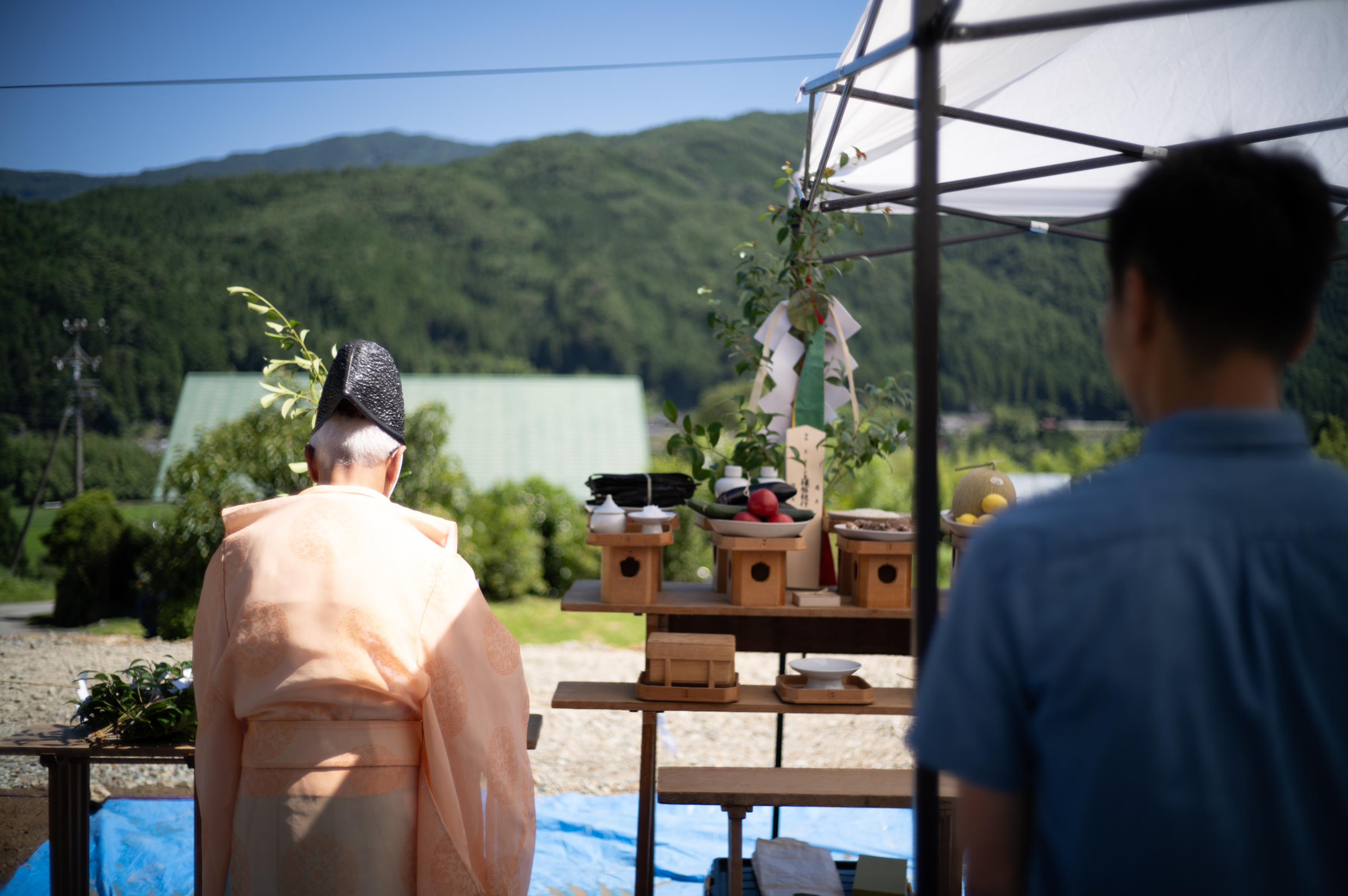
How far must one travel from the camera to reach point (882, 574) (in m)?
2.67

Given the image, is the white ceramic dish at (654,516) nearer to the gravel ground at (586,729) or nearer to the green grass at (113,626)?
the gravel ground at (586,729)

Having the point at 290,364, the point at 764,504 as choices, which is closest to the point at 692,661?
the point at 764,504

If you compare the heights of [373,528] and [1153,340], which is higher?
[1153,340]

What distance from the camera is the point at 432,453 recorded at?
10.5m

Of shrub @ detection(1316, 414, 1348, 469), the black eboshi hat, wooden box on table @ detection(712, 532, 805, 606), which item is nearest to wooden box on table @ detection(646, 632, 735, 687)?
wooden box on table @ detection(712, 532, 805, 606)

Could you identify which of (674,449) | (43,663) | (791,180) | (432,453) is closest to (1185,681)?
(674,449)

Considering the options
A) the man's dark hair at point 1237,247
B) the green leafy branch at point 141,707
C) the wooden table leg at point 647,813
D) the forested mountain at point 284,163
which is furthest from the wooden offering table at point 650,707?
the forested mountain at point 284,163

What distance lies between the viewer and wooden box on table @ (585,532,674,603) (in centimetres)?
263

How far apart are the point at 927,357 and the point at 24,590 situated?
14121 millimetres

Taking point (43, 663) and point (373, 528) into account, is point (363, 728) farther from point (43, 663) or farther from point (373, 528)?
point (43, 663)

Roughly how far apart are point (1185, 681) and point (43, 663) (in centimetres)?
834

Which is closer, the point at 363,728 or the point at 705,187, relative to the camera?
the point at 363,728

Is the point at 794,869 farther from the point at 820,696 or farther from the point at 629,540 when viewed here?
the point at 629,540

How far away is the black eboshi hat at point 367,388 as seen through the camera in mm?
1906
